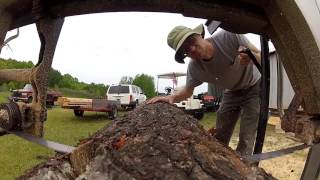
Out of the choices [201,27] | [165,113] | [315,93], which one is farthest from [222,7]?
[201,27]

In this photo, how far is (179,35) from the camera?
367cm

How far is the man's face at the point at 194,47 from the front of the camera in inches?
146

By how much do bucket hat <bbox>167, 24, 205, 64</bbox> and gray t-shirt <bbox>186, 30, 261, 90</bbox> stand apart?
303 mm

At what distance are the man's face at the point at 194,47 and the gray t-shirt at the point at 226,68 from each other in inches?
6.7

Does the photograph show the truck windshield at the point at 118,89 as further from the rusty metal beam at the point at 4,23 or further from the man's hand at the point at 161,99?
the rusty metal beam at the point at 4,23

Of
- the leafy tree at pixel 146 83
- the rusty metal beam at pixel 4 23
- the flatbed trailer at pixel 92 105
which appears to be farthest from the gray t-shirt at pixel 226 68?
the leafy tree at pixel 146 83

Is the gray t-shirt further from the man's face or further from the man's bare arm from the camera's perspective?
the man's face

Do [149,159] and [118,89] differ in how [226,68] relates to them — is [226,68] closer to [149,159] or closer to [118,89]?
[149,159]

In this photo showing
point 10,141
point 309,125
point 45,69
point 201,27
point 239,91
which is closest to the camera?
point 309,125

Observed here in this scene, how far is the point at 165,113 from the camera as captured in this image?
3092mm

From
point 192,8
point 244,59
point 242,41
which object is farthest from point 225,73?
point 192,8

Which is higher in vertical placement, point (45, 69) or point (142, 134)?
point (45, 69)

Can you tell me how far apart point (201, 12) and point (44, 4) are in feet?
2.44

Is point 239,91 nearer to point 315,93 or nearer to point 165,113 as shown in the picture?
point 165,113
